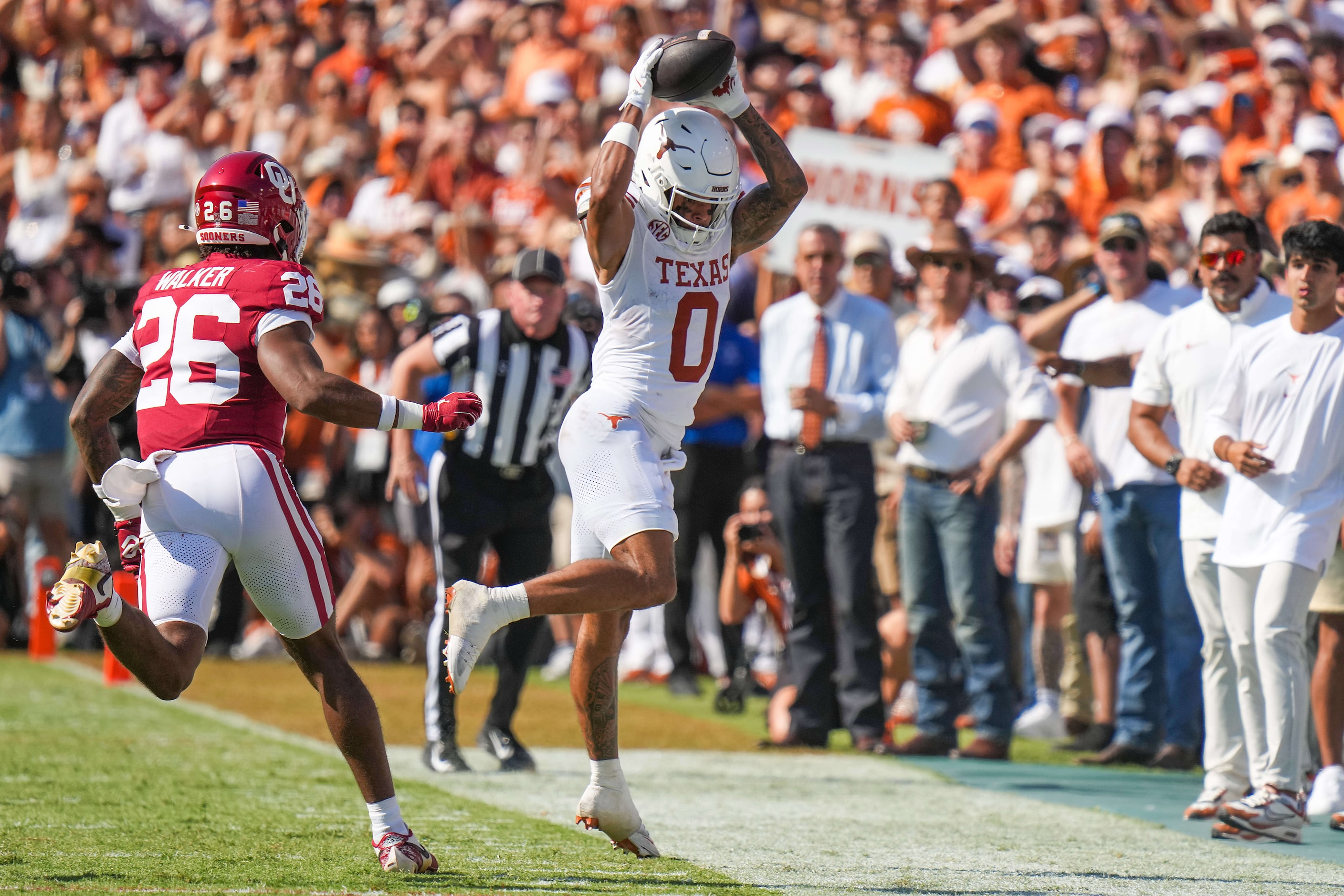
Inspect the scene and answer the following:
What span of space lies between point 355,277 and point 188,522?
8956 millimetres

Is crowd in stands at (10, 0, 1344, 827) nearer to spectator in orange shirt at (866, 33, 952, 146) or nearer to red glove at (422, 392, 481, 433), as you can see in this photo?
spectator in orange shirt at (866, 33, 952, 146)

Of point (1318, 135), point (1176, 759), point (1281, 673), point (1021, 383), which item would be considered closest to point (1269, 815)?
point (1281, 673)

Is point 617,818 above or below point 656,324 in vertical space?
below

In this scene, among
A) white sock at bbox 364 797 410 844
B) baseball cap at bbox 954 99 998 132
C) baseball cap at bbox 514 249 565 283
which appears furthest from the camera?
baseball cap at bbox 954 99 998 132

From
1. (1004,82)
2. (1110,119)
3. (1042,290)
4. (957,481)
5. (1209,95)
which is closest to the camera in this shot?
(957,481)

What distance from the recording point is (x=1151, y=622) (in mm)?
Result: 8062

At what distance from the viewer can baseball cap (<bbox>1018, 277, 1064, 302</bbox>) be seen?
31.0 ft

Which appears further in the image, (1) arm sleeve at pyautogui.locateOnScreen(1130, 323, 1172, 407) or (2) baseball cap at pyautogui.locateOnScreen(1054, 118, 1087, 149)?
(2) baseball cap at pyautogui.locateOnScreen(1054, 118, 1087, 149)

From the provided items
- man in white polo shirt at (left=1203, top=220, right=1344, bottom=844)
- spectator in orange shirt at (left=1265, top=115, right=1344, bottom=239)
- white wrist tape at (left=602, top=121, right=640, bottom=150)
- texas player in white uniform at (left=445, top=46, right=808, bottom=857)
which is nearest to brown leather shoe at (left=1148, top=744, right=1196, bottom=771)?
man in white polo shirt at (left=1203, top=220, right=1344, bottom=844)

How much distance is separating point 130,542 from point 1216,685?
4.16 metres

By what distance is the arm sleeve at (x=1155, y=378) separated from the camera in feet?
22.8

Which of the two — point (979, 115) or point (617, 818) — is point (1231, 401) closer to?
point (617, 818)

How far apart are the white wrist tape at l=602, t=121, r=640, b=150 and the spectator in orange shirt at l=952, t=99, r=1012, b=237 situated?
6.85 m

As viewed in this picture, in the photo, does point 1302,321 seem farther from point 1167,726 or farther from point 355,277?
point 355,277
